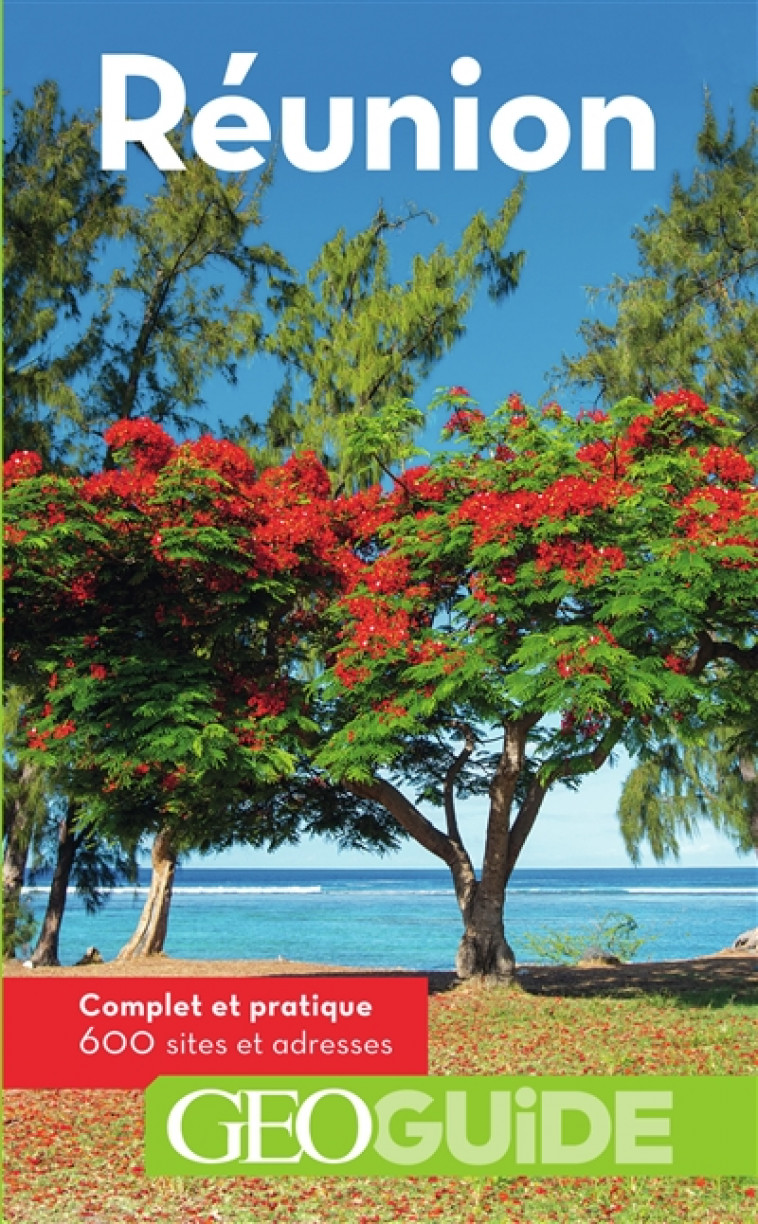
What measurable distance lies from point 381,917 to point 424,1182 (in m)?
46.9

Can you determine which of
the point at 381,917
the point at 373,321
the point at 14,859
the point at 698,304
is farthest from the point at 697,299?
the point at 381,917

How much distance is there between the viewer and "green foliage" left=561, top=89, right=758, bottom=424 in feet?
53.8

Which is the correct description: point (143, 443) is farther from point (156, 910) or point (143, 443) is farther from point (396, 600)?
point (156, 910)

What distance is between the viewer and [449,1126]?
17.7 ft

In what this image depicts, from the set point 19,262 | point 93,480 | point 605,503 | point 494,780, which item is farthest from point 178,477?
point 19,262

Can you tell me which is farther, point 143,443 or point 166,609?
point 143,443

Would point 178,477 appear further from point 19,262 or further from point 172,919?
point 172,919

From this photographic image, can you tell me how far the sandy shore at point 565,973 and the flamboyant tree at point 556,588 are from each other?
294 centimetres

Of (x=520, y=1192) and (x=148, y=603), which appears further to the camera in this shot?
(x=148, y=603)

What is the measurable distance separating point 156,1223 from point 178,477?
6723 mm

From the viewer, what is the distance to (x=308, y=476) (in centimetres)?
1297

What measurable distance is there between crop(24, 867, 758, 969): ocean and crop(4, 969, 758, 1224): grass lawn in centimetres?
820

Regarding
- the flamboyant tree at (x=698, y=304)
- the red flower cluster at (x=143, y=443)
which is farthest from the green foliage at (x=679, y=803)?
the red flower cluster at (x=143, y=443)

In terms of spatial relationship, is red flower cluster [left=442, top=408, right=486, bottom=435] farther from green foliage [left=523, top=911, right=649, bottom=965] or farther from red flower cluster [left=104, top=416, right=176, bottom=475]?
green foliage [left=523, top=911, right=649, bottom=965]
